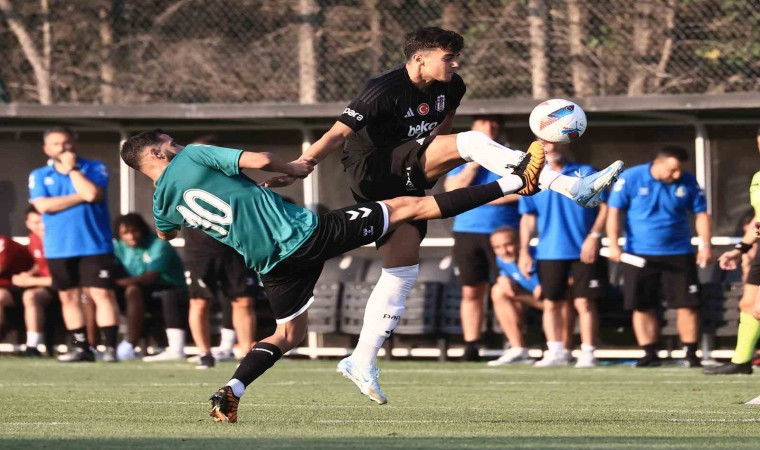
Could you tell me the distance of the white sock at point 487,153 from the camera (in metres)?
7.75

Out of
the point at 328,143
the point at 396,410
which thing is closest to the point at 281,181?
the point at 328,143

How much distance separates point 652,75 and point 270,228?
9.36 m

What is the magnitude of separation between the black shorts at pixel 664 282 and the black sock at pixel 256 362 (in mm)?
6437

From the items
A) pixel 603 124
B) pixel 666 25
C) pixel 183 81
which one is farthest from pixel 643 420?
pixel 183 81

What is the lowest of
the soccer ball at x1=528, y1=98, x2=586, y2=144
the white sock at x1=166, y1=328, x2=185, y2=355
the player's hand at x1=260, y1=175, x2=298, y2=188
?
the white sock at x1=166, y1=328, x2=185, y2=355

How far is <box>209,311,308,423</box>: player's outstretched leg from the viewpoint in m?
7.35

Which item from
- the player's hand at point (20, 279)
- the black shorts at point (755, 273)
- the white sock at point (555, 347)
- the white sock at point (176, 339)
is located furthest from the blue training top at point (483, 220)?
the player's hand at point (20, 279)

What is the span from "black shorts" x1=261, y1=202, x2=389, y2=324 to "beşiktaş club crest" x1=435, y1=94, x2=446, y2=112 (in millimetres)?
1035

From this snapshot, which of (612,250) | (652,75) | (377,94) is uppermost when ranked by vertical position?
A: (652,75)

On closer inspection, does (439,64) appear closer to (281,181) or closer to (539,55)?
(281,181)

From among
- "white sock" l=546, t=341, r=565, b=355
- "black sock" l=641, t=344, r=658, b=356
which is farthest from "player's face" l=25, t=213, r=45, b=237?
"black sock" l=641, t=344, r=658, b=356

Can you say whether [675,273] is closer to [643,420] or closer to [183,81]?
[643,420]

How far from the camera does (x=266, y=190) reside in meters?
7.74

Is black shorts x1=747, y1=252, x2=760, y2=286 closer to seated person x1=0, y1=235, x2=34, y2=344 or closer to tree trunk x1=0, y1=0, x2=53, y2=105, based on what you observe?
seated person x1=0, y1=235, x2=34, y2=344
